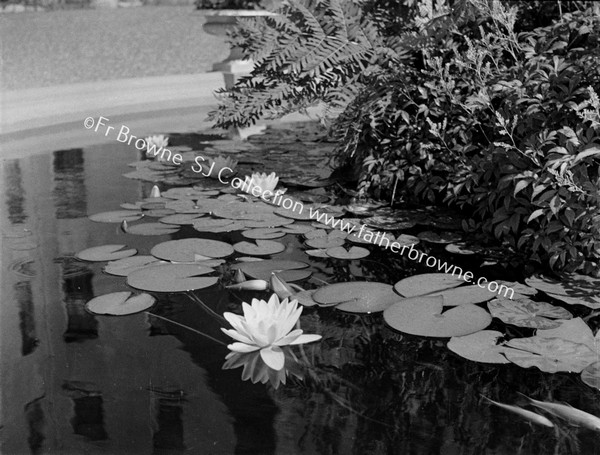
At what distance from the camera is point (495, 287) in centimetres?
219

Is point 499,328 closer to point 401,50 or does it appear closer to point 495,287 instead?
point 495,287

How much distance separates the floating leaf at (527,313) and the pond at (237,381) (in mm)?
40

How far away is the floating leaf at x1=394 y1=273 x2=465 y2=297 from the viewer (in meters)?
2.15

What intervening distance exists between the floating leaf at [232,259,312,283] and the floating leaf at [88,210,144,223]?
744 millimetres

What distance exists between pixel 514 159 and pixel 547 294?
52cm

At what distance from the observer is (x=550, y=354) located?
1.73 meters

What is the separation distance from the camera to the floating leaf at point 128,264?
2271mm

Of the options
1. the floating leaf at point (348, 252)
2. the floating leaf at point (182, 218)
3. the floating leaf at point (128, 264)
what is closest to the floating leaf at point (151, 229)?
the floating leaf at point (182, 218)

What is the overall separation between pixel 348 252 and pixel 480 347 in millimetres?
821

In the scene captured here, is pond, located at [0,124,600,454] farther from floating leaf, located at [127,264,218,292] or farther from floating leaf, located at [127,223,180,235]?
floating leaf, located at [127,223,180,235]

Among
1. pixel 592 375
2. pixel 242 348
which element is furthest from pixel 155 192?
pixel 592 375

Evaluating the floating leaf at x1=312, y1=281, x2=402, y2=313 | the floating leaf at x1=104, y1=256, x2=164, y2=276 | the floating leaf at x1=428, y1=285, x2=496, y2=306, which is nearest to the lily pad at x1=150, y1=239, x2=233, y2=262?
the floating leaf at x1=104, y1=256, x2=164, y2=276

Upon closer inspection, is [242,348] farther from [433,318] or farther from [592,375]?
[592,375]

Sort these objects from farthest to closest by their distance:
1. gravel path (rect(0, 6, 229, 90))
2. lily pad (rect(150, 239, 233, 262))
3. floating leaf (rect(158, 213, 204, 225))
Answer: gravel path (rect(0, 6, 229, 90))
floating leaf (rect(158, 213, 204, 225))
lily pad (rect(150, 239, 233, 262))
